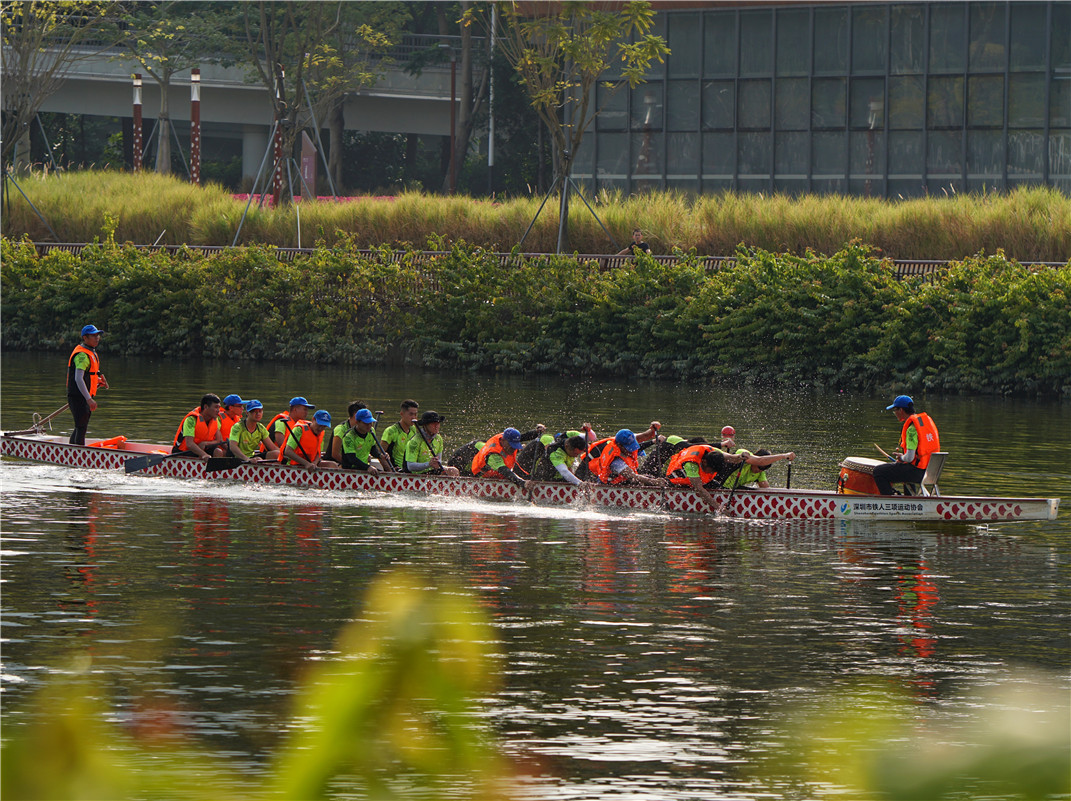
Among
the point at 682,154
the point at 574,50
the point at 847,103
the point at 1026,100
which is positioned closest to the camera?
the point at 574,50

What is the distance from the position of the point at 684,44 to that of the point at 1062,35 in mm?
12494

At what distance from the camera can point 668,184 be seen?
56438 mm

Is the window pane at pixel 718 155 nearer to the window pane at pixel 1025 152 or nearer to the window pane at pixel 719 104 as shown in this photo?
the window pane at pixel 719 104

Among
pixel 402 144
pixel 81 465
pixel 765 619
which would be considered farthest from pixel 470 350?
pixel 402 144

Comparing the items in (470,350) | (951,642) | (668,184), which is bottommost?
(951,642)

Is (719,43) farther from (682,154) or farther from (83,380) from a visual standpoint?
(83,380)

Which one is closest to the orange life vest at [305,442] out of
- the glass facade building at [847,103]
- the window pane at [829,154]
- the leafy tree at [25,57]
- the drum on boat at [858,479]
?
the drum on boat at [858,479]

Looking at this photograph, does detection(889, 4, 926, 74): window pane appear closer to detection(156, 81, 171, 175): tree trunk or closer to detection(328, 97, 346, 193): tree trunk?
detection(328, 97, 346, 193): tree trunk

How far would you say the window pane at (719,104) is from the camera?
180 feet

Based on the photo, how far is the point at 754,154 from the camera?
5491 centimetres

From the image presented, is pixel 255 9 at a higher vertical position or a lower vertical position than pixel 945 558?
higher

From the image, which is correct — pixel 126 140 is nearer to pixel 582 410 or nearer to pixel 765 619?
pixel 582 410

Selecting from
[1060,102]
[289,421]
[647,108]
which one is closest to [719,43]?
[647,108]

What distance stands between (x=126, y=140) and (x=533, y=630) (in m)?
77.5
